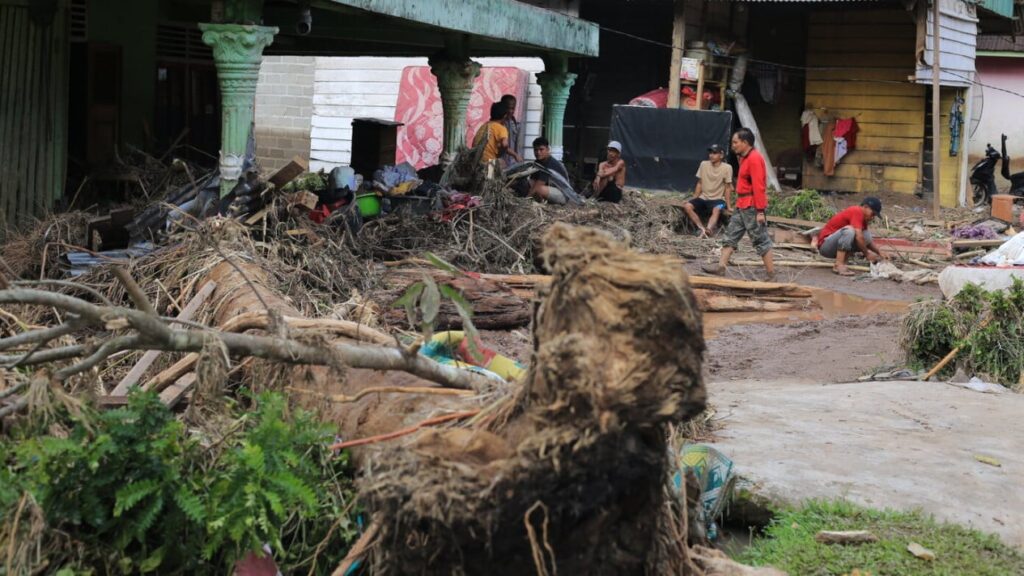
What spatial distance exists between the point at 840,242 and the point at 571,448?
40.6 ft

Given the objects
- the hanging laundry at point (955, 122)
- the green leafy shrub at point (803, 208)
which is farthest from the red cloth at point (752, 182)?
the hanging laundry at point (955, 122)

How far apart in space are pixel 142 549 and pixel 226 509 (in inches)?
13.1

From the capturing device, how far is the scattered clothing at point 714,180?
55.1 feet

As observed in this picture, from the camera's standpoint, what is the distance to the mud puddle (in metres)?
11.4

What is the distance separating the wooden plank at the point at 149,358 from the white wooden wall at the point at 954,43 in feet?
51.4

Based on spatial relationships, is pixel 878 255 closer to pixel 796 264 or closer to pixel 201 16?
pixel 796 264

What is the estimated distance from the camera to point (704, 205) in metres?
17.2

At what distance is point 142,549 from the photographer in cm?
381

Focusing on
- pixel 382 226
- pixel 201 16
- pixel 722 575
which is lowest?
pixel 722 575

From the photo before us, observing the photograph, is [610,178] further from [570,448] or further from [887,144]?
[570,448]

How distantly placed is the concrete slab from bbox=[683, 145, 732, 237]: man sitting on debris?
903 cm

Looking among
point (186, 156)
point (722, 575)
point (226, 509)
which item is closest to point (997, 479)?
point (722, 575)

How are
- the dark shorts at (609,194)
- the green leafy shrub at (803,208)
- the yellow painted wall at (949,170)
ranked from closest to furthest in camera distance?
the dark shorts at (609,194) < the green leafy shrub at (803,208) < the yellow painted wall at (949,170)

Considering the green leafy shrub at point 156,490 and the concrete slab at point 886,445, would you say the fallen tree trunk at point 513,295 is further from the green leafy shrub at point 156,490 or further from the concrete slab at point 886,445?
the green leafy shrub at point 156,490
